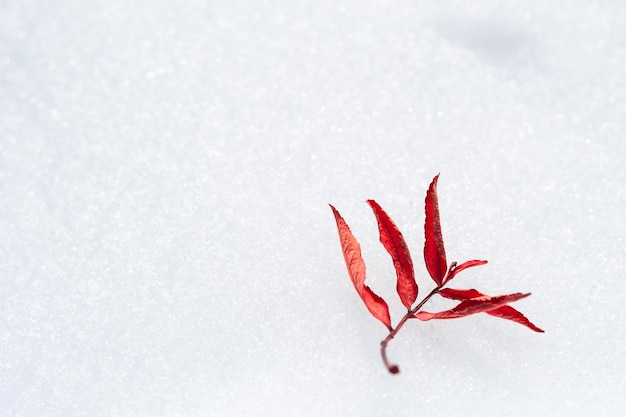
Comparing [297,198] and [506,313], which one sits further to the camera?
[297,198]

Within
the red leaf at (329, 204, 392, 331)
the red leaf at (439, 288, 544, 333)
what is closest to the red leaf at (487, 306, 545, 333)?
the red leaf at (439, 288, 544, 333)

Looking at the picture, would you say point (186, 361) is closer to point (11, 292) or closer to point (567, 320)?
point (11, 292)

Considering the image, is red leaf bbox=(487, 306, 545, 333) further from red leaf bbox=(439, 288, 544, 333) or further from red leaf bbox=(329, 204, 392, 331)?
red leaf bbox=(329, 204, 392, 331)

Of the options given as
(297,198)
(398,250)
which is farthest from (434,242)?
(297,198)

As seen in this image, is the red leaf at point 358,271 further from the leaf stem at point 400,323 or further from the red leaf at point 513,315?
the red leaf at point 513,315

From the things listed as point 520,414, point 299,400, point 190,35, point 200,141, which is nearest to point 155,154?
point 200,141

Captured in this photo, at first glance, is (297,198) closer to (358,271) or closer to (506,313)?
(358,271)
